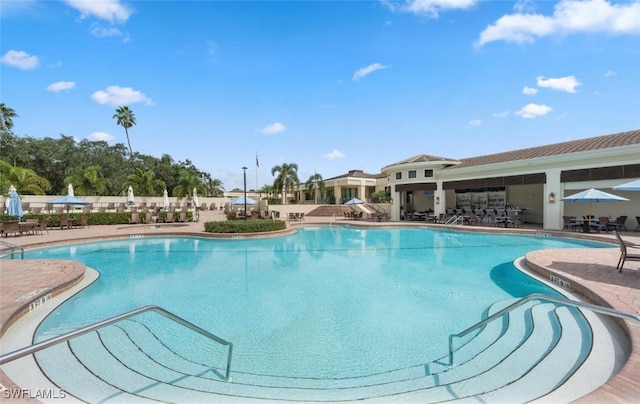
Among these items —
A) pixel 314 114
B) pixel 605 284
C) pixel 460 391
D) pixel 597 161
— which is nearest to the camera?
pixel 460 391

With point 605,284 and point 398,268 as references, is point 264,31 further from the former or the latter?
point 605,284

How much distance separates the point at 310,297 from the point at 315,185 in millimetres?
35163

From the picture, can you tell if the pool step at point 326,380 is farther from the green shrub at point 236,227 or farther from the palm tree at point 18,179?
the palm tree at point 18,179

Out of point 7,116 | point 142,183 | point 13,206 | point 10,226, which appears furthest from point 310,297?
point 7,116

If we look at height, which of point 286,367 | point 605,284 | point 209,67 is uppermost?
point 209,67

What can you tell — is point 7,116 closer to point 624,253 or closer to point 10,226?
point 10,226

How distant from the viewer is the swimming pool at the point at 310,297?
14.7 ft

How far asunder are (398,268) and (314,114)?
592 inches

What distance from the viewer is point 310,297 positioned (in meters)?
7.02

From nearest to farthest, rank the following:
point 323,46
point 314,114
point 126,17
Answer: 1. point 126,17
2. point 323,46
3. point 314,114

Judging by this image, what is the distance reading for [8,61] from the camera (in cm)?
1027

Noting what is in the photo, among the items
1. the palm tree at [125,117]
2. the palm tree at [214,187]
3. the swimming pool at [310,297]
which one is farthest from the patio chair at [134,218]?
the palm tree at [214,187]

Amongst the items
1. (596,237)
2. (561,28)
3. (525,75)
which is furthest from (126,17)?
(596,237)

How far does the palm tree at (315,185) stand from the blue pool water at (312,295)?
2687cm
